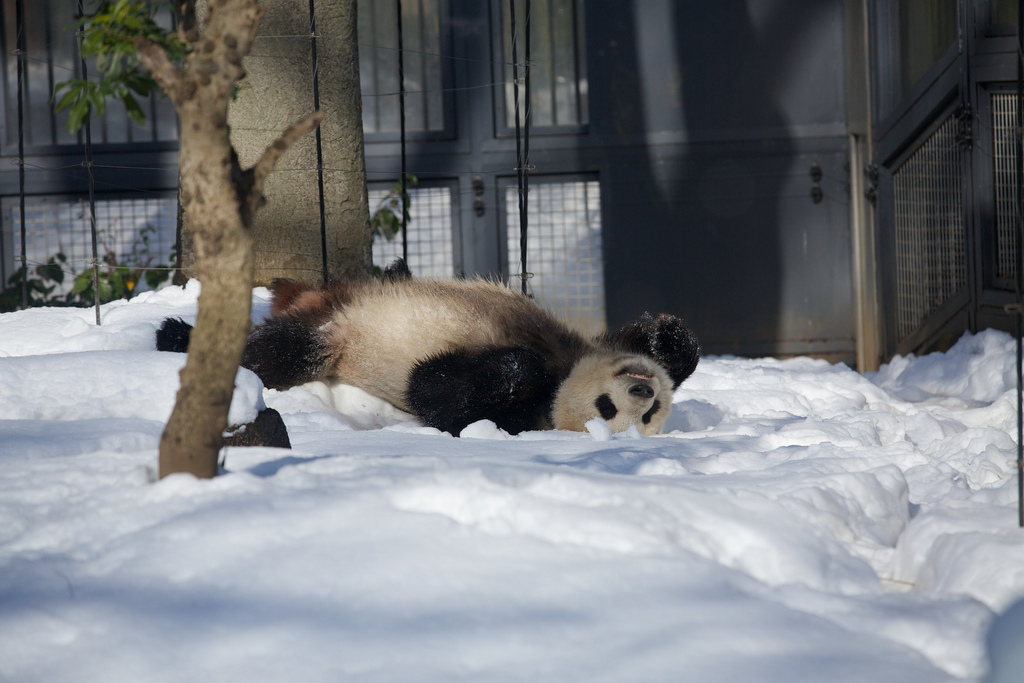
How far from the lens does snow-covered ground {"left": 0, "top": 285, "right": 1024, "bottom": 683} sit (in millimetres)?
1136

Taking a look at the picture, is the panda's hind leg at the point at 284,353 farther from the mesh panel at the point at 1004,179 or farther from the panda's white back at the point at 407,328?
the mesh panel at the point at 1004,179

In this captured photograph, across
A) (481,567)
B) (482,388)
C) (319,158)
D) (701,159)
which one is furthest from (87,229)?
(481,567)

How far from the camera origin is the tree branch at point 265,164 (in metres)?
1.46

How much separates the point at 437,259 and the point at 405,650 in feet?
20.3

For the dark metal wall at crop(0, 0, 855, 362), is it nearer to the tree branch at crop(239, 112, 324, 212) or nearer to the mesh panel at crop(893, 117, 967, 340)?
the mesh panel at crop(893, 117, 967, 340)

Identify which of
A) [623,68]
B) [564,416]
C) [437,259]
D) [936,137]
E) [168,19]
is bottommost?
[564,416]

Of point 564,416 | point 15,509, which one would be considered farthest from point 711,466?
point 15,509

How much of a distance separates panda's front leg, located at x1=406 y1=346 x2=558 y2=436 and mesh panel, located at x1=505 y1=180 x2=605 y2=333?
4033 mm

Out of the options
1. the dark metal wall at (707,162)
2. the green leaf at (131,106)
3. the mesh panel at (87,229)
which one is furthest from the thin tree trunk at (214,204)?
the mesh panel at (87,229)

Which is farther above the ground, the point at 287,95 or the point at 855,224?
the point at 287,95

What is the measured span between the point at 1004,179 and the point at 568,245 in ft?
11.0

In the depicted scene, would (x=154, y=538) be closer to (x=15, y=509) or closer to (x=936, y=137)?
(x=15, y=509)

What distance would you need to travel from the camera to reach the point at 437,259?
7.21m

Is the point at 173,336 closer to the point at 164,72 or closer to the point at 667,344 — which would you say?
the point at 667,344
